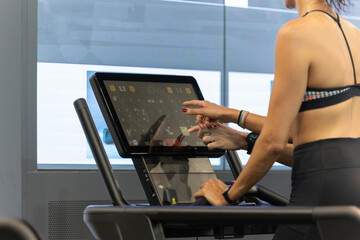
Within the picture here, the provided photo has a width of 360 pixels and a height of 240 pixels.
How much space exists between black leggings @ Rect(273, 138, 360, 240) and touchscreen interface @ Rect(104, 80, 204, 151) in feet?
2.41

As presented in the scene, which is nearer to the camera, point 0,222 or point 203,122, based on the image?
point 0,222

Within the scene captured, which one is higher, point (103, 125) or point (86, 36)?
point (86, 36)

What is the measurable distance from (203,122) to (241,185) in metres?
0.46

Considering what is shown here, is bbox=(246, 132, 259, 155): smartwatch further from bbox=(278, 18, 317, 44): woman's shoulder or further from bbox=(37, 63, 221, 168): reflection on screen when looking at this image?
bbox=(37, 63, 221, 168): reflection on screen

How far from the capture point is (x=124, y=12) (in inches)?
170

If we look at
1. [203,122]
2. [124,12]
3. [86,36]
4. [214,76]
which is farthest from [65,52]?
[203,122]

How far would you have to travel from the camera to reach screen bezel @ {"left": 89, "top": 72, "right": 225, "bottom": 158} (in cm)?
224

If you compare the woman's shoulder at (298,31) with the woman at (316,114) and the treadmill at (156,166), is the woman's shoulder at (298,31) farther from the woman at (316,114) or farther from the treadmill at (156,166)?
the treadmill at (156,166)

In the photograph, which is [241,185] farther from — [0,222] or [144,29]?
[144,29]

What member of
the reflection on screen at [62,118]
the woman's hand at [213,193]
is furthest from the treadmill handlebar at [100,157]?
the reflection on screen at [62,118]

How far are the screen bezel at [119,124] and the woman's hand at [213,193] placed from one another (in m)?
0.33

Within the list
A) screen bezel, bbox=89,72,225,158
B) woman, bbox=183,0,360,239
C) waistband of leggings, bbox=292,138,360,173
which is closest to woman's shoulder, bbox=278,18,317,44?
woman, bbox=183,0,360,239

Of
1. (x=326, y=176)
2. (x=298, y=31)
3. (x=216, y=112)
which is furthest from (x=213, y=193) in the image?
(x=298, y=31)

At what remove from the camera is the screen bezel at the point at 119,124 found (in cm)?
224
